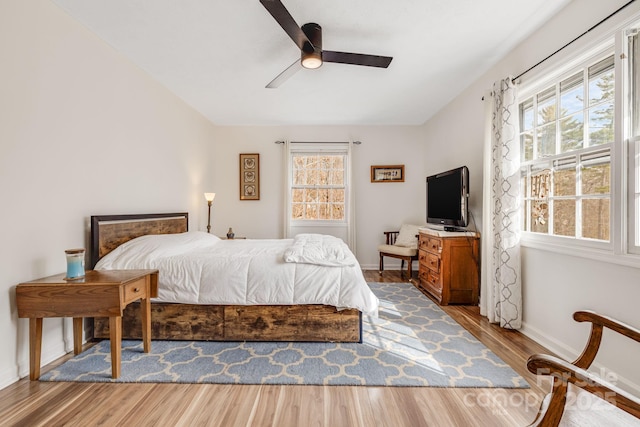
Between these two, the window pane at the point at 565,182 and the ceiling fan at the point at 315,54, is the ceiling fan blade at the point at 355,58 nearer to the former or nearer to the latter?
the ceiling fan at the point at 315,54

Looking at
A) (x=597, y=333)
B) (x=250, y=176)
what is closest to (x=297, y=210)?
(x=250, y=176)

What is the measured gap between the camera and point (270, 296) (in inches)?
87.5

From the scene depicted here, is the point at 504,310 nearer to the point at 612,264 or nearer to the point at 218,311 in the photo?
the point at 612,264

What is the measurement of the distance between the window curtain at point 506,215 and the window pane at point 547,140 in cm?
16

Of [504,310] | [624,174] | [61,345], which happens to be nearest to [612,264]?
[624,174]

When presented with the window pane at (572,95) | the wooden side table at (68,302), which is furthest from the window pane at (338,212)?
the wooden side table at (68,302)

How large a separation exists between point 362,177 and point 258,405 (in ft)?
13.3

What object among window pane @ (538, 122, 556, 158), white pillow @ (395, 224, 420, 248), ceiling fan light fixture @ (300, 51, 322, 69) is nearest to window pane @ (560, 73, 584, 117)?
window pane @ (538, 122, 556, 158)

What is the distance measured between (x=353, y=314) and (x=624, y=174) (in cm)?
202

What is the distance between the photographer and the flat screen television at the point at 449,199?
10.3 feet

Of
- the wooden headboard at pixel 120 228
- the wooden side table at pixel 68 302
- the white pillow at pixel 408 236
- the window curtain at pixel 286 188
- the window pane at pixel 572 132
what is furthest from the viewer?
the window curtain at pixel 286 188

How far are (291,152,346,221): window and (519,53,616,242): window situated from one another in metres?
2.92

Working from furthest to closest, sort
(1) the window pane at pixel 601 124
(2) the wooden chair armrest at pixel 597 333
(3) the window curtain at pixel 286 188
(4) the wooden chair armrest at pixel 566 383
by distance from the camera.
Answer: (3) the window curtain at pixel 286 188
(1) the window pane at pixel 601 124
(2) the wooden chair armrest at pixel 597 333
(4) the wooden chair armrest at pixel 566 383

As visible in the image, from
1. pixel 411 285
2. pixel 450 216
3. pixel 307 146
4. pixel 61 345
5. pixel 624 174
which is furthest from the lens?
pixel 307 146
